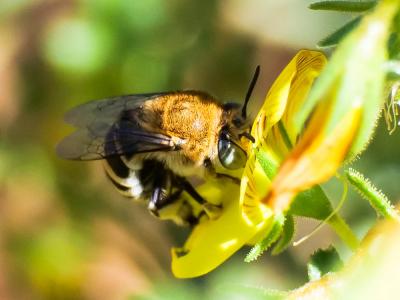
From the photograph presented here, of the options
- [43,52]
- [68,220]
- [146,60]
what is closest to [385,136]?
[146,60]

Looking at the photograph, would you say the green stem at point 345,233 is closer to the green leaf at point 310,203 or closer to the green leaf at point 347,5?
the green leaf at point 310,203

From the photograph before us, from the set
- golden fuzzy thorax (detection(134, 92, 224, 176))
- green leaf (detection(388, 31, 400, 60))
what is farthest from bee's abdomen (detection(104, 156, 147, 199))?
green leaf (detection(388, 31, 400, 60))

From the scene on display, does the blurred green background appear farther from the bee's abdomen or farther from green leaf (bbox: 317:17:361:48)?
green leaf (bbox: 317:17:361:48)

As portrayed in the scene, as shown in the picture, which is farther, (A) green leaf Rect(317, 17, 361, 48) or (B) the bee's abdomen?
(B) the bee's abdomen

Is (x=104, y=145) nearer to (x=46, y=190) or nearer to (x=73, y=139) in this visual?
(x=73, y=139)

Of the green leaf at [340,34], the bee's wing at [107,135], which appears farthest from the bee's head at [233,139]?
the green leaf at [340,34]

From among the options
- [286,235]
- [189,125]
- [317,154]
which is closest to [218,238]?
[286,235]
